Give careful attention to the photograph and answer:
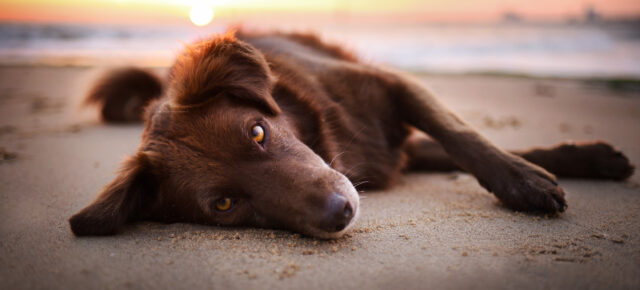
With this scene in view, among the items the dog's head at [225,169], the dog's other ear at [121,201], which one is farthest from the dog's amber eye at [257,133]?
the dog's other ear at [121,201]

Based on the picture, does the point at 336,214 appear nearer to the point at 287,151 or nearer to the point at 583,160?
the point at 287,151

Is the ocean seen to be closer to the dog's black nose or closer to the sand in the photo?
the sand

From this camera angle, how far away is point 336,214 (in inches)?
73.2

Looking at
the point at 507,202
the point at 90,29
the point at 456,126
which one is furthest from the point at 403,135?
the point at 90,29

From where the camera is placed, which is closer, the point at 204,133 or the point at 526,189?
the point at 204,133

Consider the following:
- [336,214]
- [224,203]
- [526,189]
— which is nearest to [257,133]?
[224,203]

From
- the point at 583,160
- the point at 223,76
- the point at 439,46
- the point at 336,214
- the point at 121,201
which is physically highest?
the point at 439,46

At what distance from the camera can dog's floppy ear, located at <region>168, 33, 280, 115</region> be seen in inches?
93.7

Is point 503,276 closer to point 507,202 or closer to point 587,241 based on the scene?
point 587,241

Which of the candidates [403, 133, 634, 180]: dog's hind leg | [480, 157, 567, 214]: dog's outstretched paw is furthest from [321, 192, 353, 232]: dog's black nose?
[403, 133, 634, 180]: dog's hind leg

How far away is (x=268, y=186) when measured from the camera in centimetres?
210

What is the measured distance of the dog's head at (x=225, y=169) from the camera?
2.02 meters

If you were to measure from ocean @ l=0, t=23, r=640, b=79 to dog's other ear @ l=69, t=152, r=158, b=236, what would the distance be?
877cm

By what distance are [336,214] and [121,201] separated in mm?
1171
